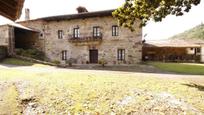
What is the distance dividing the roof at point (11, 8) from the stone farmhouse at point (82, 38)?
19574mm

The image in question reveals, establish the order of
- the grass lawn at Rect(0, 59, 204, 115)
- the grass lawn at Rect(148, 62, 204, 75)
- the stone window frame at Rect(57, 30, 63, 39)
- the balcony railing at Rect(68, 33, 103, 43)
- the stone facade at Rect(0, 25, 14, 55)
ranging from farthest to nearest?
the stone window frame at Rect(57, 30, 63, 39)
the balcony railing at Rect(68, 33, 103, 43)
the stone facade at Rect(0, 25, 14, 55)
the grass lawn at Rect(148, 62, 204, 75)
the grass lawn at Rect(0, 59, 204, 115)

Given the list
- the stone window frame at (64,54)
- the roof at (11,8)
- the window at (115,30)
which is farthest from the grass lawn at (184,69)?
the roof at (11,8)

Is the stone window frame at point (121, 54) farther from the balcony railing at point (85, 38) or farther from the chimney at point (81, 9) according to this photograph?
the chimney at point (81, 9)

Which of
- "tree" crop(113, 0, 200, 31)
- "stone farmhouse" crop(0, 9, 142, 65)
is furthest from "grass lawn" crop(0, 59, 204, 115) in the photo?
"stone farmhouse" crop(0, 9, 142, 65)

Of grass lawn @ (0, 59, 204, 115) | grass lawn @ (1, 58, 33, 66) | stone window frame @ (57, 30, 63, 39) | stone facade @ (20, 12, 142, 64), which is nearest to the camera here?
grass lawn @ (0, 59, 204, 115)

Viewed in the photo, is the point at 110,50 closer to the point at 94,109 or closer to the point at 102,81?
the point at 102,81

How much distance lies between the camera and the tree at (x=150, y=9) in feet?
36.3

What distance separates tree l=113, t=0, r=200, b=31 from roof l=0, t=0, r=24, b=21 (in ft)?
21.5

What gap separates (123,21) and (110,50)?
14.4 meters

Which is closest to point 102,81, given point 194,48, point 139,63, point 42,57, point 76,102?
point 76,102

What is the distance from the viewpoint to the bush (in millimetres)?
→ 27986

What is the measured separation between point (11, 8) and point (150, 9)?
7822 mm

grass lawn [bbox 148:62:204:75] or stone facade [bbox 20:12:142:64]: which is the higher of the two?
stone facade [bbox 20:12:142:64]

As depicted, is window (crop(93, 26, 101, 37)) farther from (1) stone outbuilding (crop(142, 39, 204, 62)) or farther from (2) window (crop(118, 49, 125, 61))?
(1) stone outbuilding (crop(142, 39, 204, 62))
